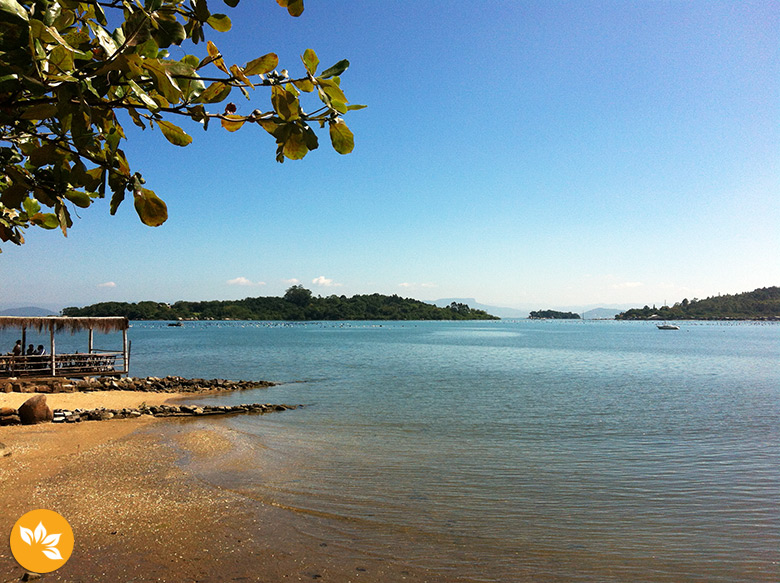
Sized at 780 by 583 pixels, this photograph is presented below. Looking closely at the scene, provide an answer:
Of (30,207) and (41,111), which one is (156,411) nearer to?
(30,207)

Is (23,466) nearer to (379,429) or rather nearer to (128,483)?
(128,483)

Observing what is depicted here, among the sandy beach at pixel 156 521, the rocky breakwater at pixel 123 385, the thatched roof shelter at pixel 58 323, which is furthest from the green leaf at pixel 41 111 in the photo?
the thatched roof shelter at pixel 58 323

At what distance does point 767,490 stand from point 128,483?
1317 cm

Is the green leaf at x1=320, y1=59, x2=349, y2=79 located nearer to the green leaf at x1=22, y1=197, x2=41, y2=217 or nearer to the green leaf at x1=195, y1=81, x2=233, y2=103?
the green leaf at x1=195, y1=81, x2=233, y2=103

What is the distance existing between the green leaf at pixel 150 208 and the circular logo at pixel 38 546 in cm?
501

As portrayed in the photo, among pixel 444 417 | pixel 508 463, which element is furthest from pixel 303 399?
pixel 508 463

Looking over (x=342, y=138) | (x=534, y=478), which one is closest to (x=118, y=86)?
(x=342, y=138)

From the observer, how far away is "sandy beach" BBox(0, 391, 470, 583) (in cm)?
630

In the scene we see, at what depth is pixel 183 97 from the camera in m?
1.99

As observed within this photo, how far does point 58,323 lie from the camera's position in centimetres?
2444

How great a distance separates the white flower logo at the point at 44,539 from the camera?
532 centimetres

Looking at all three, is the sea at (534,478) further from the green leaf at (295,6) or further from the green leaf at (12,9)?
the green leaf at (12,9)

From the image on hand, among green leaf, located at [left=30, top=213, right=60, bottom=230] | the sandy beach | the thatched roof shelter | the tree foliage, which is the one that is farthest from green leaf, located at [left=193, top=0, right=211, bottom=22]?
the thatched roof shelter

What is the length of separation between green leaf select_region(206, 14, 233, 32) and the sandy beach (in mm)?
6254
